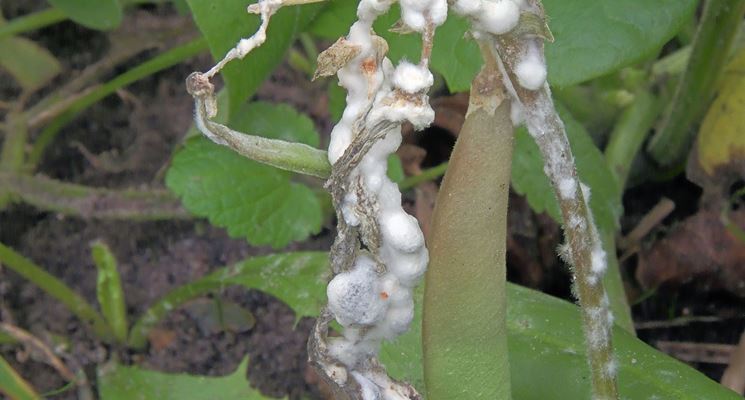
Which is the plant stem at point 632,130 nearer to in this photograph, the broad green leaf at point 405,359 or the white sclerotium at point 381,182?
the broad green leaf at point 405,359

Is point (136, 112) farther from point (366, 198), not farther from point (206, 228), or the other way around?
point (366, 198)

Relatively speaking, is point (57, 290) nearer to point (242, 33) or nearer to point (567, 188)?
point (242, 33)

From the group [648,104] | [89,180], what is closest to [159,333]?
[89,180]

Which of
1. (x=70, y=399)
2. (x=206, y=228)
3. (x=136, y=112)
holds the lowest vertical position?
(x=70, y=399)

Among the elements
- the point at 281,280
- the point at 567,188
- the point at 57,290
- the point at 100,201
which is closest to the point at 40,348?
the point at 57,290

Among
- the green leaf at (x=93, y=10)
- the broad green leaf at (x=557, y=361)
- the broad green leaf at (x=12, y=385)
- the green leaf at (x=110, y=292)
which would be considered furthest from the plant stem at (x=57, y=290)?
the broad green leaf at (x=557, y=361)

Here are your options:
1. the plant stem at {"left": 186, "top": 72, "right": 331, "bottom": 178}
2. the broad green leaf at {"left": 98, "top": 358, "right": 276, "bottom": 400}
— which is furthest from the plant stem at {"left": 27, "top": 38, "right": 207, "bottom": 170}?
the plant stem at {"left": 186, "top": 72, "right": 331, "bottom": 178}
